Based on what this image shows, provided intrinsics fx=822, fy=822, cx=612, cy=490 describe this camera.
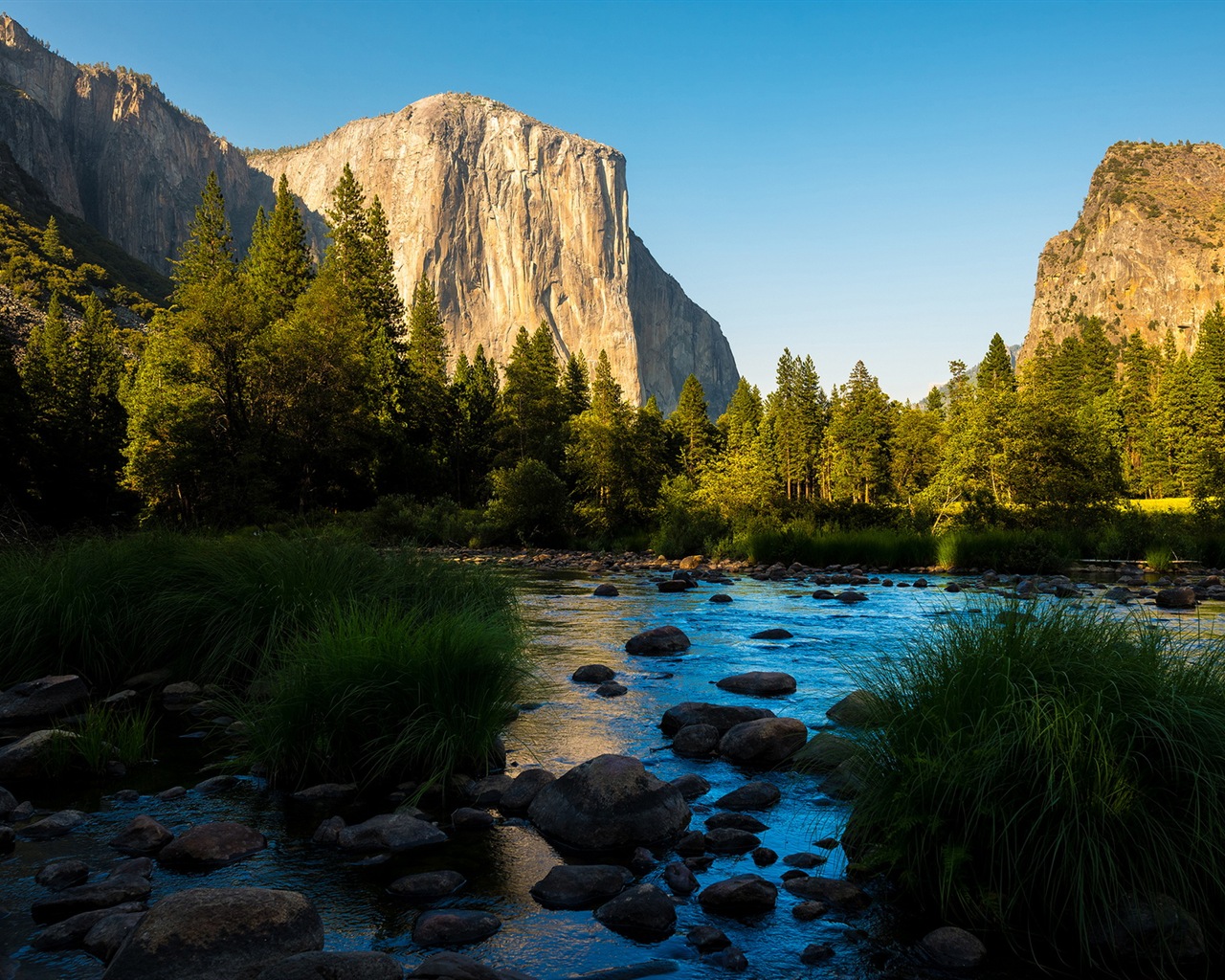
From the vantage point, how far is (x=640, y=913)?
379 cm

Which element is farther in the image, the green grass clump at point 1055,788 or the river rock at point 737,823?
the river rock at point 737,823

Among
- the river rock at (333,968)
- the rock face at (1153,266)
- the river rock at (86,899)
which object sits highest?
the rock face at (1153,266)

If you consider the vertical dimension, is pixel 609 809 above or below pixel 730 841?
above

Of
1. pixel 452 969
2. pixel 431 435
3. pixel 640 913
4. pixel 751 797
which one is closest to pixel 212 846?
pixel 452 969

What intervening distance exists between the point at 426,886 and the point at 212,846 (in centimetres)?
129

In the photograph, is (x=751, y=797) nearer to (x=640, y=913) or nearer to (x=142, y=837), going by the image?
(x=640, y=913)

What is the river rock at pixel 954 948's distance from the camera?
3.37m

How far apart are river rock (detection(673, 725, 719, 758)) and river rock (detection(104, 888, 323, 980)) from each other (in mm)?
3537

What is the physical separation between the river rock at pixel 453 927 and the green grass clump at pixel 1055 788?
180 centimetres

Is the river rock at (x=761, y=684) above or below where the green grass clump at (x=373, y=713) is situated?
below

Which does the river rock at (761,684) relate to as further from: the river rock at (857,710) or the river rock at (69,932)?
the river rock at (69,932)

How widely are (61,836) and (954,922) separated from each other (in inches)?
189

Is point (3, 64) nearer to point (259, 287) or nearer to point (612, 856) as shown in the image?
point (259, 287)

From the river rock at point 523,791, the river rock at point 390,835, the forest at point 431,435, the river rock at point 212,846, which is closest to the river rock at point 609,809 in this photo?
the river rock at point 523,791
